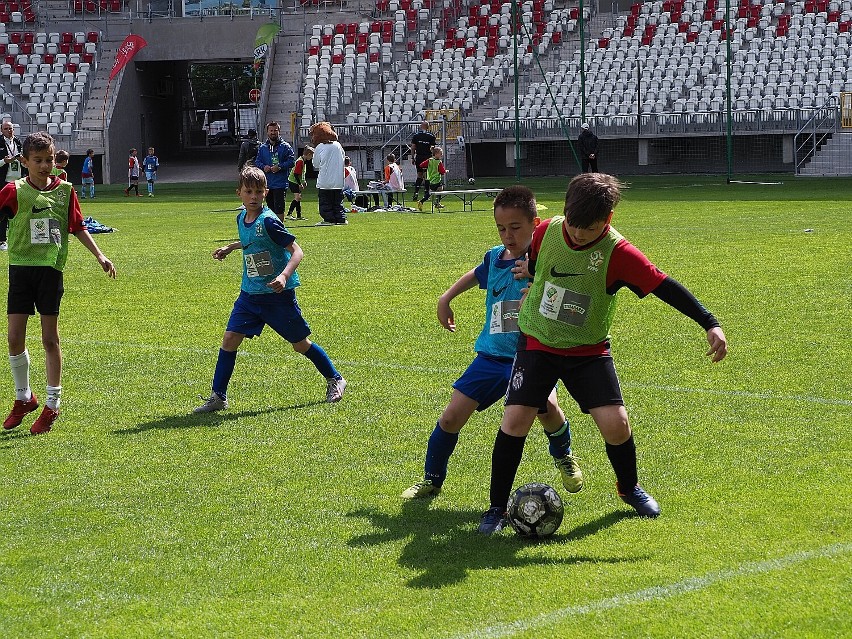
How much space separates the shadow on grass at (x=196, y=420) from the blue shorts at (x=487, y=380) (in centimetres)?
224

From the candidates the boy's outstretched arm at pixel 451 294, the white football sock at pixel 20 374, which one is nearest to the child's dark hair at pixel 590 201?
the boy's outstretched arm at pixel 451 294

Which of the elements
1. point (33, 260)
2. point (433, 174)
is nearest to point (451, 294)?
point (33, 260)

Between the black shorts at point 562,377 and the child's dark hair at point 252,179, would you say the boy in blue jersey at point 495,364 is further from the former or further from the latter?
the child's dark hair at point 252,179

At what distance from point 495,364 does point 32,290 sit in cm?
338

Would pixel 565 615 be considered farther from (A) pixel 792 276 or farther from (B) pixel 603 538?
(A) pixel 792 276

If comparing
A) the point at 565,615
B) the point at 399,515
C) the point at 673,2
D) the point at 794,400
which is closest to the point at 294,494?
the point at 399,515

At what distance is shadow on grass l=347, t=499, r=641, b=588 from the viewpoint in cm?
460

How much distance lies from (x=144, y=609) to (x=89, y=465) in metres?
2.26

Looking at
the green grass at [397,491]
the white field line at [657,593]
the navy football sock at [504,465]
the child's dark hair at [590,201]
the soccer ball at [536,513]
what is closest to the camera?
the white field line at [657,593]

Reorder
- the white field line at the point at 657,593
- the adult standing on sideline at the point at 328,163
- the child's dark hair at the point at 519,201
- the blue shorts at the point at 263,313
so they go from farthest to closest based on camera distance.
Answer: the adult standing on sideline at the point at 328,163 → the blue shorts at the point at 263,313 → the child's dark hair at the point at 519,201 → the white field line at the point at 657,593

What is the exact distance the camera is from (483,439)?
21.8ft

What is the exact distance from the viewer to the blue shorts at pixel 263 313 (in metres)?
7.79

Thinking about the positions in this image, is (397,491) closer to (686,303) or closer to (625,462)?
(625,462)

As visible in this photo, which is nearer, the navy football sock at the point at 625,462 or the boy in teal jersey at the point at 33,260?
the navy football sock at the point at 625,462
